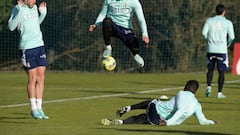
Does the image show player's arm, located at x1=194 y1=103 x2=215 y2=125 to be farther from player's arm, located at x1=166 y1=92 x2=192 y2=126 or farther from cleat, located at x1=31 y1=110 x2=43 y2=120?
cleat, located at x1=31 y1=110 x2=43 y2=120

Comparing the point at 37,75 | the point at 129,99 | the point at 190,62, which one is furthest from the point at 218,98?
the point at 190,62

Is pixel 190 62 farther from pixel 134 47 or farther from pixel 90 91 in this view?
pixel 134 47

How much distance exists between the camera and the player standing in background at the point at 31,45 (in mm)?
13258

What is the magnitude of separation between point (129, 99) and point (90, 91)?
2.74m

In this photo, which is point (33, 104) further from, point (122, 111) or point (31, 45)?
point (122, 111)

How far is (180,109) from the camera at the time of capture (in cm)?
1166

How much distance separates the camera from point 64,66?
28906 millimetres

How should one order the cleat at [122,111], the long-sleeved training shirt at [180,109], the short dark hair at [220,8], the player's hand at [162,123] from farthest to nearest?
1. the short dark hair at [220,8]
2. the cleat at [122,111]
3. the player's hand at [162,123]
4. the long-sleeved training shirt at [180,109]

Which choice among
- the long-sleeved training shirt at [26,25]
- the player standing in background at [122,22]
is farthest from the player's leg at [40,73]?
the player standing in background at [122,22]

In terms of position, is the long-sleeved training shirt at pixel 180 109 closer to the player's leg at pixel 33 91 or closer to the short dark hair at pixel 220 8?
the player's leg at pixel 33 91

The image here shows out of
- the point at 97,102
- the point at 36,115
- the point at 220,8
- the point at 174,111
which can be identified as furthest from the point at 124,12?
the point at 220,8

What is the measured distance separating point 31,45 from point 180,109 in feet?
9.51

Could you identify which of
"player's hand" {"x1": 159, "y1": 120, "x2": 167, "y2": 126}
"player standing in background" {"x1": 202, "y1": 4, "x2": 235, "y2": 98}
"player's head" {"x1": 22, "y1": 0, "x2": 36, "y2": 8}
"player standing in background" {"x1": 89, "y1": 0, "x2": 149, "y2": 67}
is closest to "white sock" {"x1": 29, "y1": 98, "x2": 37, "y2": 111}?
"player's head" {"x1": 22, "y1": 0, "x2": 36, "y2": 8}

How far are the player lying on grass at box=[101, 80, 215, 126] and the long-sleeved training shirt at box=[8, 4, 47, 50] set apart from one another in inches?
76.3
